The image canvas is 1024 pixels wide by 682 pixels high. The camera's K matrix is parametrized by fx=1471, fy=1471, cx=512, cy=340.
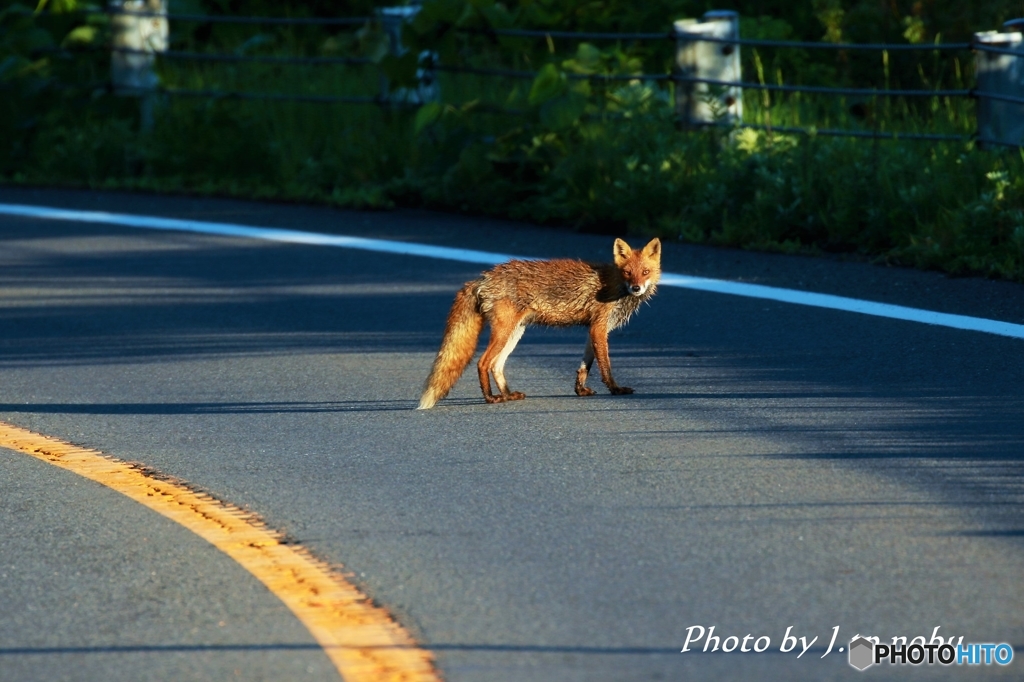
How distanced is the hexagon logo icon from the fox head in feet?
10.9

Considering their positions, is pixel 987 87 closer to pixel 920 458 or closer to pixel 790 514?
pixel 920 458

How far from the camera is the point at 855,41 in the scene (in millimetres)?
16375

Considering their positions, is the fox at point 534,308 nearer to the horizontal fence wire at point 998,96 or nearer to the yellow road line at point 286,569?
the yellow road line at point 286,569

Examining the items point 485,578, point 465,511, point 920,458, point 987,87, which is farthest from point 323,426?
point 987,87

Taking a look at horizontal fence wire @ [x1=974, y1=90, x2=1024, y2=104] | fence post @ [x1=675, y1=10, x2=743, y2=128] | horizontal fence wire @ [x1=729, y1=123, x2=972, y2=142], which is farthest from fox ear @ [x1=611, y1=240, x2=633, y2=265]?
fence post @ [x1=675, y1=10, x2=743, y2=128]

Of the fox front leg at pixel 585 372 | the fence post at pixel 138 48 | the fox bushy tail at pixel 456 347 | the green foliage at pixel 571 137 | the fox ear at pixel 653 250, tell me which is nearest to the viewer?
the fox bushy tail at pixel 456 347

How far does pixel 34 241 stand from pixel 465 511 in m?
7.73

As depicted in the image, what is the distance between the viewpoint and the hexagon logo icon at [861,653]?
401cm

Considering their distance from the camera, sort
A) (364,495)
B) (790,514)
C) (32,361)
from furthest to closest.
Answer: (32,361), (364,495), (790,514)

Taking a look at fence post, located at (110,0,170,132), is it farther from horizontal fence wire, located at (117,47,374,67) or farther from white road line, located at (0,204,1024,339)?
white road line, located at (0,204,1024,339)

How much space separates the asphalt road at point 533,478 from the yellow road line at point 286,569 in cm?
7

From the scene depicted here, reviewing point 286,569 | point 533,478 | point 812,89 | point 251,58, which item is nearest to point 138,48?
point 251,58

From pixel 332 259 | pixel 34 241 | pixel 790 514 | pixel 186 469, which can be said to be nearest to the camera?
pixel 790 514

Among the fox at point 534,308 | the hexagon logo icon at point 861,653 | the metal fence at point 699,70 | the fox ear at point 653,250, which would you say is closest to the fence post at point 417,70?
the metal fence at point 699,70
